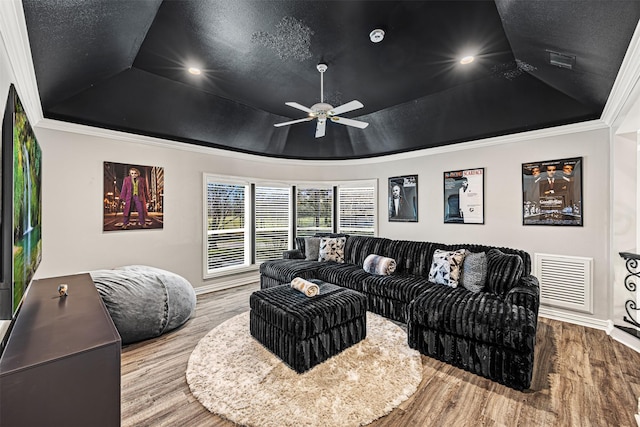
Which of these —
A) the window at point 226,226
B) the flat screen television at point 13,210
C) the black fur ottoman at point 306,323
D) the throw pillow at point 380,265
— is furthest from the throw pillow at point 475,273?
the window at point 226,226

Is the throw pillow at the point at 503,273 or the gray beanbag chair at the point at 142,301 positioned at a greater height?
the throw pillow at the point at 503,273

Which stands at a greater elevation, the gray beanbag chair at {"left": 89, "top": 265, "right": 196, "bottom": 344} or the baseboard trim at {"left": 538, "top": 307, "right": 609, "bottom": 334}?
the gray beanbag chair at {"left": 89, "top": 265, "right": 196, "bottom": 344}

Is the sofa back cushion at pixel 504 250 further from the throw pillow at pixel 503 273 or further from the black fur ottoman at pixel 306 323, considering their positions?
the black fur ottoman at pixel 306 323

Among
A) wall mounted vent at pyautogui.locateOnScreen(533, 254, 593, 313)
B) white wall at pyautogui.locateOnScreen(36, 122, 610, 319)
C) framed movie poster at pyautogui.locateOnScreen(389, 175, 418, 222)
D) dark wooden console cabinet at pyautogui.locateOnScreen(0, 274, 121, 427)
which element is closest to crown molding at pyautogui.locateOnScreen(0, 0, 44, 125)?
white wall at pyautogui.locateOnScreen(36, 122, 610, 319)

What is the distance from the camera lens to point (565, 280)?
3697 mm

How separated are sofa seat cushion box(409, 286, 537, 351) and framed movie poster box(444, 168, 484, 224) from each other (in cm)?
186

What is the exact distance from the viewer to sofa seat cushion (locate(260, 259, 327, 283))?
14.2ft

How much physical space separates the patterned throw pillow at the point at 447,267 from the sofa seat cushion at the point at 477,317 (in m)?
0.31

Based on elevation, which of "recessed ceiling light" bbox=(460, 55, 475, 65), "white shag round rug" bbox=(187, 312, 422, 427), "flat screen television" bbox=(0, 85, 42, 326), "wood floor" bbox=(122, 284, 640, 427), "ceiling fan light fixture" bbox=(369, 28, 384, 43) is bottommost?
"wood floor" bbox=(122, 284, 640, 427)

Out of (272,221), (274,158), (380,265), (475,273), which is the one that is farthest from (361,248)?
(274,158)

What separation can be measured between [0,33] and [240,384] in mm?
2786

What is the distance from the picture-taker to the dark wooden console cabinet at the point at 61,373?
1.01m

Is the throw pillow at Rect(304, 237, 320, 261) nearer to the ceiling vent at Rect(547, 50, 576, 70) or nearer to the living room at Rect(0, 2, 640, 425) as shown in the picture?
the living room at Rect(0, 2, 640, 425)

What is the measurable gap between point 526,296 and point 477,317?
59cm
